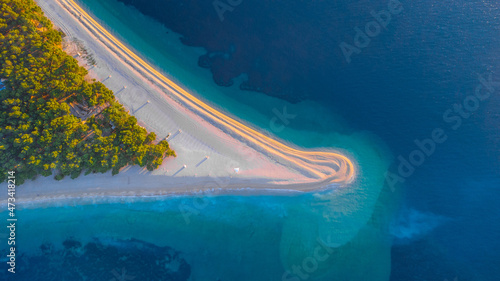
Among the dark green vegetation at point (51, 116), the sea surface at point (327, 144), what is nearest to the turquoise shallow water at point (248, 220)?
the sea surface at point (327, 144)

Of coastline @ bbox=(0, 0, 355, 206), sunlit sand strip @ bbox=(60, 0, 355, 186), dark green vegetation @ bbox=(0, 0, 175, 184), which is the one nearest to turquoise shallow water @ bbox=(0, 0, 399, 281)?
sunlit sand strip @ bbox=(60, 0, 355, 186)

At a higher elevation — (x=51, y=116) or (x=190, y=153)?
(x=190, y=153)

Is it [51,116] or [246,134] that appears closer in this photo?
[51,116]

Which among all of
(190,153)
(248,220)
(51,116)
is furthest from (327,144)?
(51,116)

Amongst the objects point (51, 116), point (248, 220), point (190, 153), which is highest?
point (190, 153)

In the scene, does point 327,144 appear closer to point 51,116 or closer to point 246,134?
point 246,134

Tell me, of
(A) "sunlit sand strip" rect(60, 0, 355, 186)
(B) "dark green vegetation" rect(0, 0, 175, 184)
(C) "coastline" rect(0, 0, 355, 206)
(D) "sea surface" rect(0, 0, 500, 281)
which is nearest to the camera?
(B) "dark green vegetation" rect(0, 0, 175, 184)

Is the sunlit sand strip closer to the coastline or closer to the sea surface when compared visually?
the coastline

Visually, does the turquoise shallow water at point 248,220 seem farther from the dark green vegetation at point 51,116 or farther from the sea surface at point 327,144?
the dark green vegetation at point 51,116
